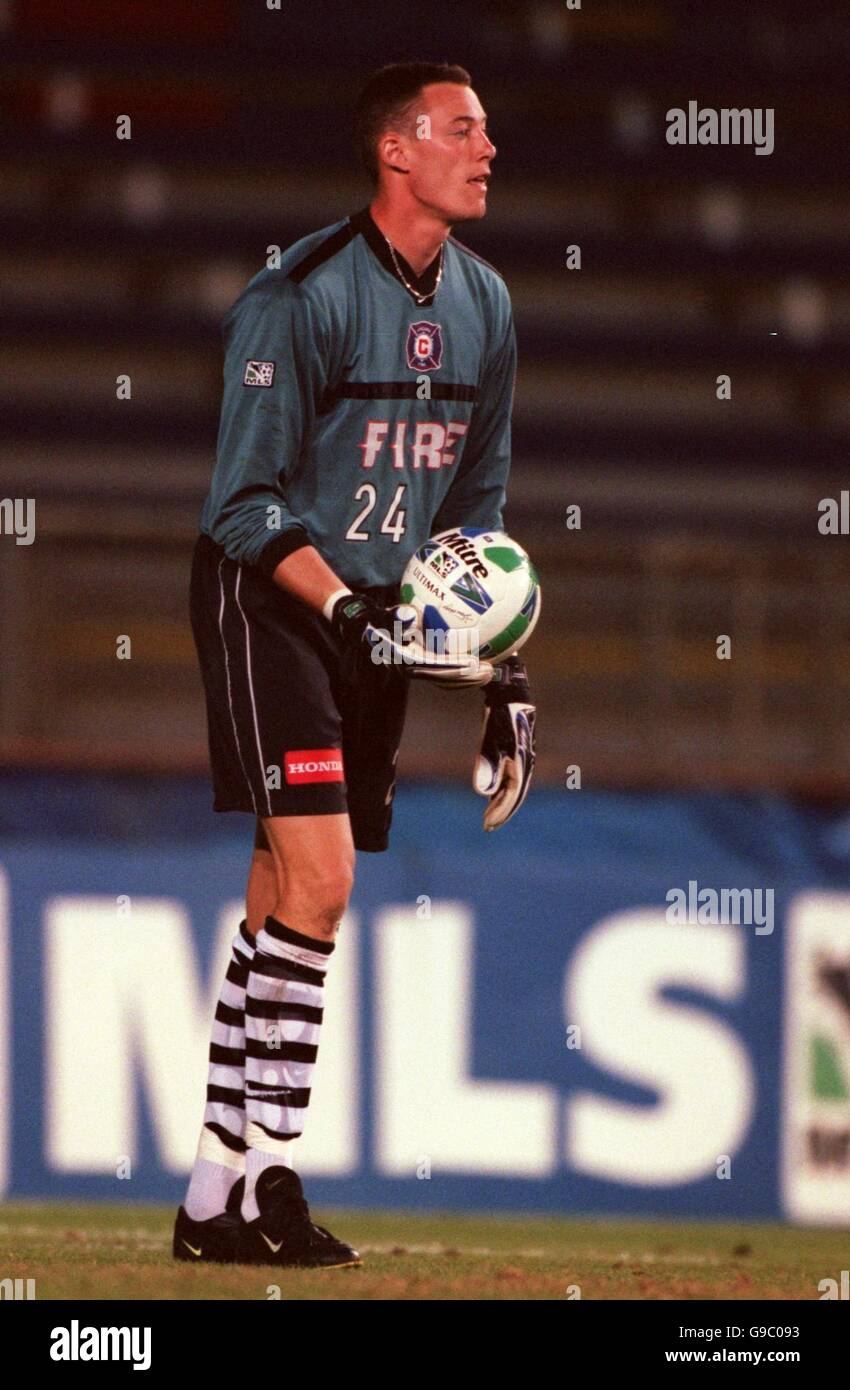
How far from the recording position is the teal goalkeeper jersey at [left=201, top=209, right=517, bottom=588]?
4.05 metres

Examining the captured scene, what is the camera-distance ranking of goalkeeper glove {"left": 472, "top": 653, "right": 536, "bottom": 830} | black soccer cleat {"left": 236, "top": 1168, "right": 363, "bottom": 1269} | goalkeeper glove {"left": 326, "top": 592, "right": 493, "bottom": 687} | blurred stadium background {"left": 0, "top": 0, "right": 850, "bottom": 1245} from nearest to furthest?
goalkeeper glove {"left": 326, "top": 592, "right": 493, "bottom": 687} → black soccer cleat {"left": 236, "top": 1168, "right": 363, "bottom": 1269} → goalkeeper glove {"left": 472, "top": 653, "right": 536, "bottom": 830} → blurred stadium background {"left": 0, "top": 0, "right": 850, "bottom": 1245}

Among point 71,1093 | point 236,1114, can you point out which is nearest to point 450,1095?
→ point 71,1093

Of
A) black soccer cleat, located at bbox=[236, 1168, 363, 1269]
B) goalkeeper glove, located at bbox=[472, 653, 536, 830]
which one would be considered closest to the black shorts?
goalkeeper glove, located at bbox=[472, 653, 536, 830]

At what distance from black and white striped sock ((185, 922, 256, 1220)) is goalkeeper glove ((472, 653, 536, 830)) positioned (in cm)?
58

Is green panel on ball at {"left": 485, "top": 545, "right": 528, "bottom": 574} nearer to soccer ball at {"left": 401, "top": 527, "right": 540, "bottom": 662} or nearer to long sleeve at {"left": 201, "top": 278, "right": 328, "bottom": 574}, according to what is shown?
soccer ball at {"left": 401, "top": 527, "right": 540, "bottom": 662}

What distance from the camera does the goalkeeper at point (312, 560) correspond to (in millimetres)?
4051

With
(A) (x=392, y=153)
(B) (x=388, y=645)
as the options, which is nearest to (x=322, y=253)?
Result: (A) (x=392, y=153)

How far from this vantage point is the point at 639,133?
10227mm

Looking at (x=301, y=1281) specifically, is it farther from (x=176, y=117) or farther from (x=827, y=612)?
(x=176, y=117)

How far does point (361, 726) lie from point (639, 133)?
6628 mm

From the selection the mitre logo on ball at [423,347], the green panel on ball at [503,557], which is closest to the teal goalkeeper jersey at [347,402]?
the mitre logo on ball at [423,347]

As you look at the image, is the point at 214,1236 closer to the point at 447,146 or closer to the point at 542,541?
the point at 447,146

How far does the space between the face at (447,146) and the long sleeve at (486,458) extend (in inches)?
13.3

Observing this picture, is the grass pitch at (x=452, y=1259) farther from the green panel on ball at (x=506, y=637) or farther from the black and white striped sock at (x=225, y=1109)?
the green panel on ball at (x=506, y=637)
